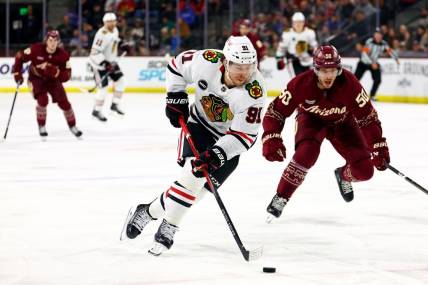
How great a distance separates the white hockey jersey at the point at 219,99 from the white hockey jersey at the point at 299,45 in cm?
1039

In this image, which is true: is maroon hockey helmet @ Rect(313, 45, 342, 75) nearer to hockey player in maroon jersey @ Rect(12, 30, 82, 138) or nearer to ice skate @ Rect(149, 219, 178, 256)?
ice skate @ Rect(149, 219, 178, 256)

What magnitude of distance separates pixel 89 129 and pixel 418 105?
6.22m

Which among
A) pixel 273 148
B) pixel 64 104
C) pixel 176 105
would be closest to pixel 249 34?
pixel 64 104

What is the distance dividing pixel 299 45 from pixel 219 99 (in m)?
10.7

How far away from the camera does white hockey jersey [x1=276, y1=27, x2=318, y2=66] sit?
15648 mm

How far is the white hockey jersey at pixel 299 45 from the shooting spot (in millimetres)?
15648

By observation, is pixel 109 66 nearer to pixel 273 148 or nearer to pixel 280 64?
pixel 280 64

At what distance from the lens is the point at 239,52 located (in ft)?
16.0

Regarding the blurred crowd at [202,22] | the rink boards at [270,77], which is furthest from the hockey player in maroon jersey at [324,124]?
the blurred crowd at [202,22]

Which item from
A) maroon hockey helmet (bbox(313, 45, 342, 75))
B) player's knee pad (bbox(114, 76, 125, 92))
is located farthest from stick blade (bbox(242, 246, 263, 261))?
player's knee pad (bbox(114, 76, 125, 92))

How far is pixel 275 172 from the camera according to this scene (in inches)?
341

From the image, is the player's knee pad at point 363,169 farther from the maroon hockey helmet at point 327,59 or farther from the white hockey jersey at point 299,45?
the white hockey jersey at point 299,45

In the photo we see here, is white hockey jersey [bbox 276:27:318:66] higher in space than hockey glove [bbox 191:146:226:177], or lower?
lower

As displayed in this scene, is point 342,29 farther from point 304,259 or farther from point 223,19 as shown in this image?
point 304,259
